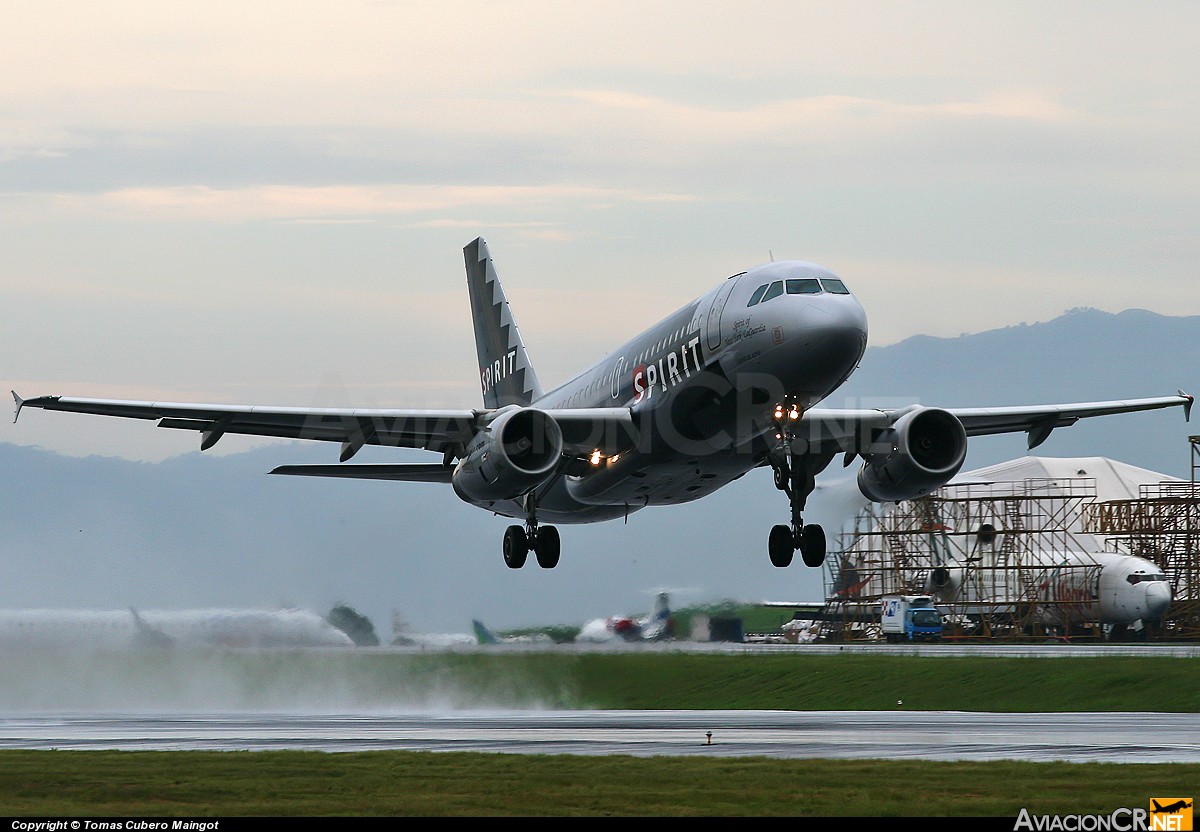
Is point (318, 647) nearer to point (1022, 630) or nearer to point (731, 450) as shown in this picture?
point (731, 450)

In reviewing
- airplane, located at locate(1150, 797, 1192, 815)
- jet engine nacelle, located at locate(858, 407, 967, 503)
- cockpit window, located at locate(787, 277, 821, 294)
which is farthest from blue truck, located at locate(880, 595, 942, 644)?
airplane, located at locate(1150, 797, 1192, 815)

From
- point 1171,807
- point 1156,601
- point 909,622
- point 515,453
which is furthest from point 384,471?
point 1156,601

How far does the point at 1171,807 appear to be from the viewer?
68.4 ft

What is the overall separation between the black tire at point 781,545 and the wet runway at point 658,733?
169 inches

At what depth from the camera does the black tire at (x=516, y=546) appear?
43.3 metres

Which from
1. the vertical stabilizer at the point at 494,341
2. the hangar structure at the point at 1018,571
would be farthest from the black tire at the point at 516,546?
the hangar structure at the point at 1018,571

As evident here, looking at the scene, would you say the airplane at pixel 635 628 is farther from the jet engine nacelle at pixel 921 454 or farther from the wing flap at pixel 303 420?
the jet engine nacelle at pixel 921 454

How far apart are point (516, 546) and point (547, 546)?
961 millimetres

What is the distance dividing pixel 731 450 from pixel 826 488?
6.80 meters

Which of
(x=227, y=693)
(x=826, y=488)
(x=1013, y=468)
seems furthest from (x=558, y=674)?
(x=1013, y=468)

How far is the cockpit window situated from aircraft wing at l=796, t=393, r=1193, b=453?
418 centimetres

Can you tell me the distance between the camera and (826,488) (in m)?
43.0

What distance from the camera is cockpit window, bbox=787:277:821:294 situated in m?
33.2

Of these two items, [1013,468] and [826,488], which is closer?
[826,488]
